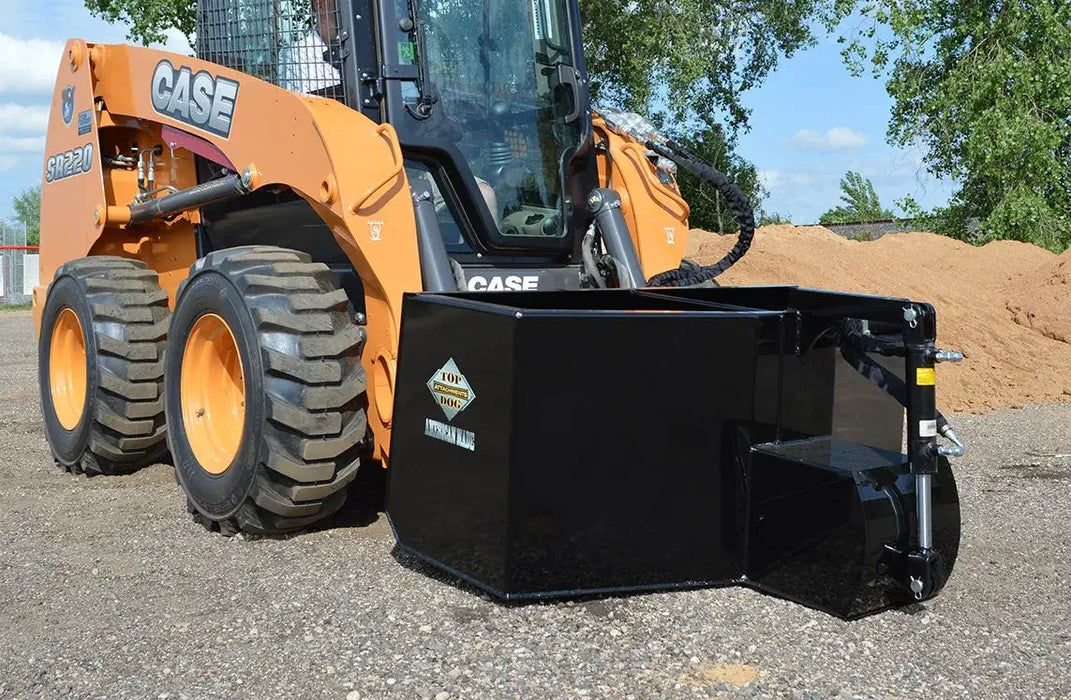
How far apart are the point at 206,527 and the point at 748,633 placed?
7.39 feet

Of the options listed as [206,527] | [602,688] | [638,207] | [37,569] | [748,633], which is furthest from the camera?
[638,207]

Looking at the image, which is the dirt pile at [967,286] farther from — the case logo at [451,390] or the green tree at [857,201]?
the green tree at [857,201]

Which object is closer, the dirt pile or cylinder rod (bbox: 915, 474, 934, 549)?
cylinder rod (bbox: 915, 474, 934, 549)

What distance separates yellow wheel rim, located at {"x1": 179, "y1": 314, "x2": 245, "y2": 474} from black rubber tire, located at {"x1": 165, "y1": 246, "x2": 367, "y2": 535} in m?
0.30

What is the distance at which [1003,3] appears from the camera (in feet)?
53.9

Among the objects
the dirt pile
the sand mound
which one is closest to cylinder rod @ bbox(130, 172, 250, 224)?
the dirt pile

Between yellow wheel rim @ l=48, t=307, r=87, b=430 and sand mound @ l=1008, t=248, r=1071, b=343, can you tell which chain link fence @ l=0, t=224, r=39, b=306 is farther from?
sand mound @ l=1008, t=248, r=1071, b=343

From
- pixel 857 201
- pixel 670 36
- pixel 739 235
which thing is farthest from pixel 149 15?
pixel 857 201

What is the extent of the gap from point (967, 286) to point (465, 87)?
7.78m

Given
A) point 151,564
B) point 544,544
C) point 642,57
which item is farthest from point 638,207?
point 642,57

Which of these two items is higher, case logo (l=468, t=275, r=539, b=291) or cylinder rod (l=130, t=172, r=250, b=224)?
cylinder rod (l=130, t=172, r=250, b=224)

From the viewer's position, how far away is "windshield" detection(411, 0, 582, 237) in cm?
460

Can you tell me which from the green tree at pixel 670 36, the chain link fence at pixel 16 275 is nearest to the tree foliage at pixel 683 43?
the green tree at pixel 670 36

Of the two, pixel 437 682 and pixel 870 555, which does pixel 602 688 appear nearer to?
pixel 437 682
